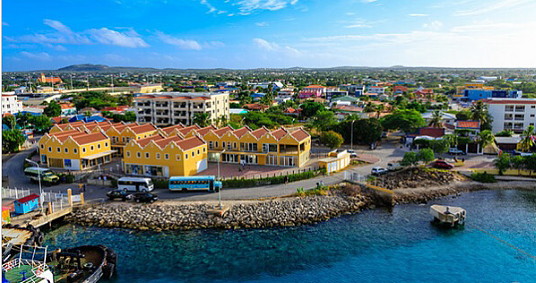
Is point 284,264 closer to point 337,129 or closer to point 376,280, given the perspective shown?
point 376,280

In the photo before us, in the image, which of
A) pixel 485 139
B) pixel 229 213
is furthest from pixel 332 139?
pixel 229 213

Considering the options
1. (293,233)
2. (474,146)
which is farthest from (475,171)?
(293,233)

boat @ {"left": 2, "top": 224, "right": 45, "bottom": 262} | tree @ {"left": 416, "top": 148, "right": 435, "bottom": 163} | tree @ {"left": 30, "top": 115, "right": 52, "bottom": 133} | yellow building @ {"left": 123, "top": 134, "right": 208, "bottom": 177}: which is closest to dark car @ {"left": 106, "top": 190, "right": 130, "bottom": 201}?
yellow building @ {"left": 123, "top": 134, "right": 208, "bottom": 177}

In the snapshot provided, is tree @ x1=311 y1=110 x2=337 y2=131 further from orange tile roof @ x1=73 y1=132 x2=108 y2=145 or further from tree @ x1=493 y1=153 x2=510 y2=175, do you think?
orange tile roof @ x1=73 y1=132 x2=108 y2=145

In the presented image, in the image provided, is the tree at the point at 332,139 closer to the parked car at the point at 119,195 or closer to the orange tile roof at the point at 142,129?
the orange tile roof at the point at 142,129

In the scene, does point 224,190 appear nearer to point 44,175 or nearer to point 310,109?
point 44,175

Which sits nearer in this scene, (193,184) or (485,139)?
(193,184)
